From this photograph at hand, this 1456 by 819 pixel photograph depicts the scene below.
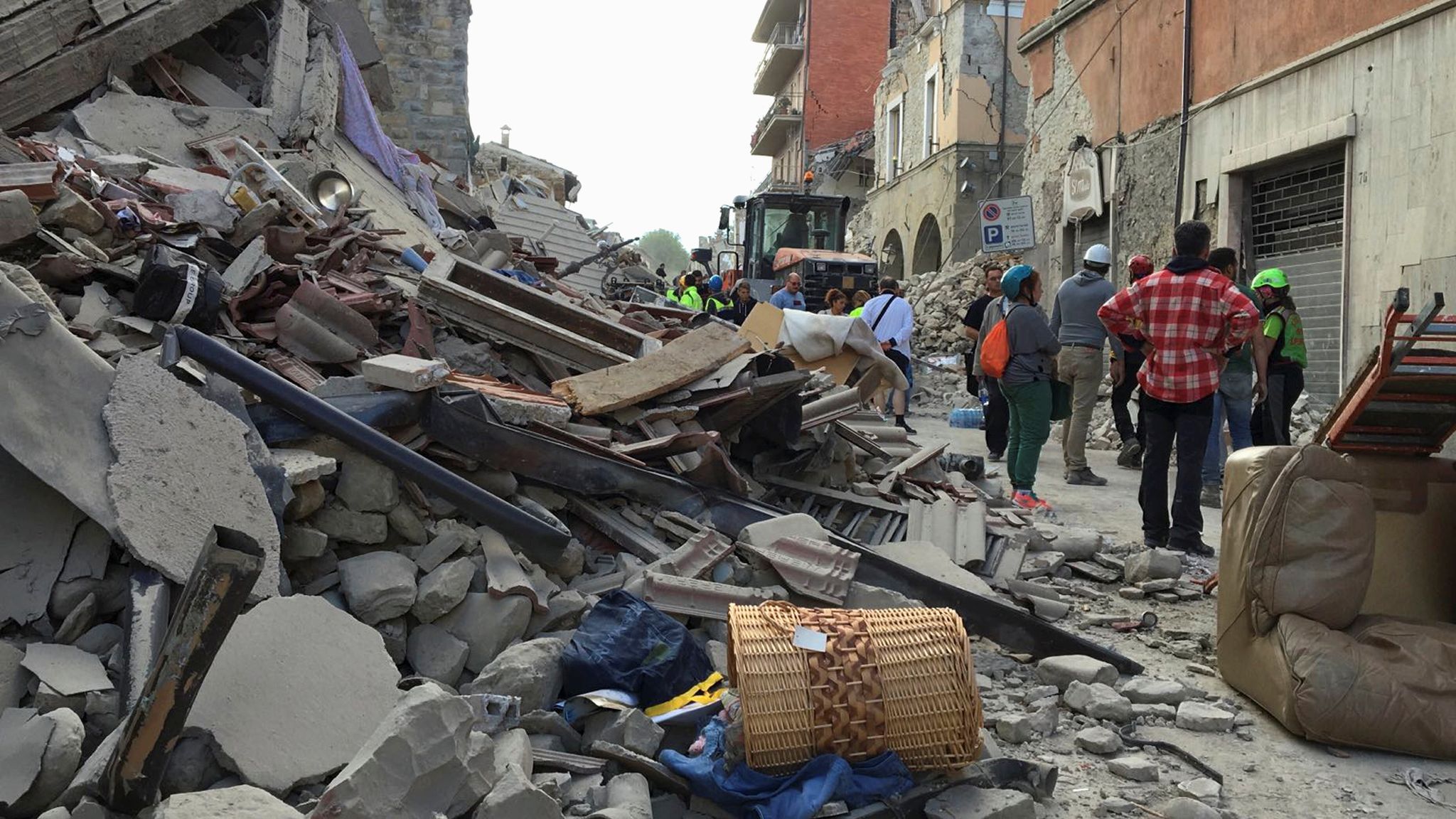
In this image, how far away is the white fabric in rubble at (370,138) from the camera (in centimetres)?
1205

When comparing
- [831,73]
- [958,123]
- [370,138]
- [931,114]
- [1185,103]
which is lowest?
[370,138]

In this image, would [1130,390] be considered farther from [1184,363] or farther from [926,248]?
[926,248]

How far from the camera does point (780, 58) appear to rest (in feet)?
144

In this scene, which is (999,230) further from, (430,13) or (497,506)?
(497,506)

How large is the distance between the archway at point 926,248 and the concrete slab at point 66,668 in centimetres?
2728

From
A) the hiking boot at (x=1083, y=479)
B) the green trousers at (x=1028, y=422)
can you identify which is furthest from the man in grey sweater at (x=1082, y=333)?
the green trousers at (x=1028, y=422)

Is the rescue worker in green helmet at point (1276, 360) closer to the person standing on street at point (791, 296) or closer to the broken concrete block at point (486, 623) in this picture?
the broken concrete block at point (486, 623)

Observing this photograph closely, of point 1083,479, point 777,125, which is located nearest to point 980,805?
point 1083,479

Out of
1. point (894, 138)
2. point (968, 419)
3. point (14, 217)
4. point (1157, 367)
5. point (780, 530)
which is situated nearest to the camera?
point (780, 530)

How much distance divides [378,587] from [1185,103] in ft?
42.3

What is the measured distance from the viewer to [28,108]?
29.3 feet

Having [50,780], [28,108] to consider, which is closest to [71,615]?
[50,780]

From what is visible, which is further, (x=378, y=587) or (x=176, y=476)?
(x=378, y=587)

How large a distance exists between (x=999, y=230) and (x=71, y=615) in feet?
50.1
